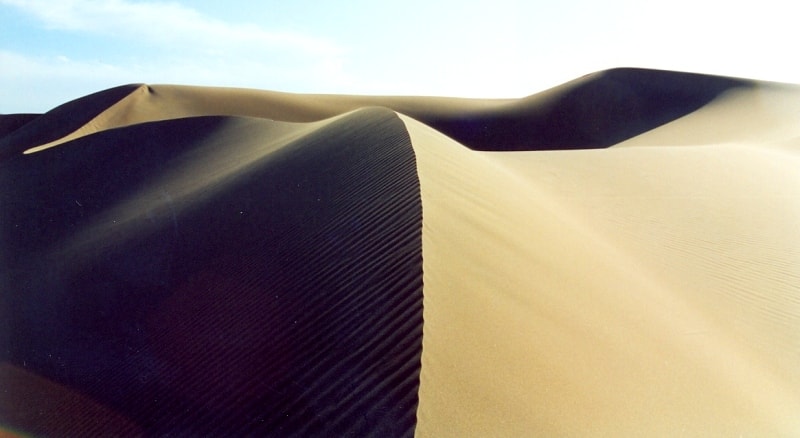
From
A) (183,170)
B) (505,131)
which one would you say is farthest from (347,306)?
(505,131)

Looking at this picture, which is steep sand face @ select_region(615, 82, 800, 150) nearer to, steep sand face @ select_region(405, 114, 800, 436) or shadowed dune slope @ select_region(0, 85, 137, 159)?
steep sand face @ select_region(405, 114, 800, 436)

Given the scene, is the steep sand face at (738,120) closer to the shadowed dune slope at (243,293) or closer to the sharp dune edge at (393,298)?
the sharp dune edge at (393,298)

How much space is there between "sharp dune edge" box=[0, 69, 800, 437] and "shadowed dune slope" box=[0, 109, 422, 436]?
0.03m

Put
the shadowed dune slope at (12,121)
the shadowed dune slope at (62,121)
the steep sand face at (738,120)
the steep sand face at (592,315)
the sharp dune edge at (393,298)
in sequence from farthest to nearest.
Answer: the shadowed dune slope at (12,121), the shadowed dune slope at (62,121), the steep sand face at (738,120), the sharp dune edge at (393,298), the steep sand face at (592,315)

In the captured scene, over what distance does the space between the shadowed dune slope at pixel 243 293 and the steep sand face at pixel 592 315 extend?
0.30 meters

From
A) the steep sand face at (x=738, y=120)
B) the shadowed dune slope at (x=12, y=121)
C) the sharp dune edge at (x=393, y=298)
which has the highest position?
the sharp dune edge at (x=393, y=298)

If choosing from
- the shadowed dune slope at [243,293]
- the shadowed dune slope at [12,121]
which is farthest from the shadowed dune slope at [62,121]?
the shadowed dune slope at [243,293]

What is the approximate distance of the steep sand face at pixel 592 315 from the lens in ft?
13.4

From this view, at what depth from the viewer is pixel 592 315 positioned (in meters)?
5.55

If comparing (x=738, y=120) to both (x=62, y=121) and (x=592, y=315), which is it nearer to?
(x=592, y=315)

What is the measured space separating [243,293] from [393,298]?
81.7 inches

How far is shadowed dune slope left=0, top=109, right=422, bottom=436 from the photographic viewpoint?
4340 mm

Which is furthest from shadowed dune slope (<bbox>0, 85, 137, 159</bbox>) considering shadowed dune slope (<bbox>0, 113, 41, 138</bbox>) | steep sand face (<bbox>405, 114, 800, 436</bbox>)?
steep sand face (<bbox>405, 114, 800, 436</bbox>)

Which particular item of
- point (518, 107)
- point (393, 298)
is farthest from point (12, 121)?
point (393, 298)
